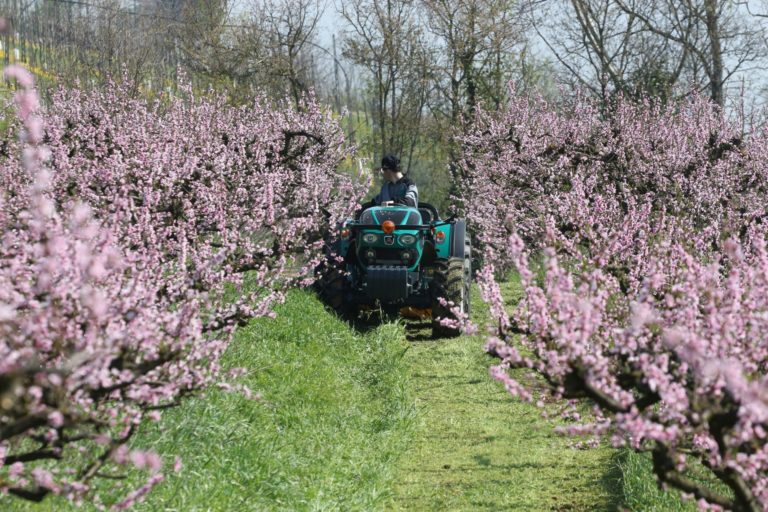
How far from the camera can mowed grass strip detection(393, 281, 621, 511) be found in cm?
560

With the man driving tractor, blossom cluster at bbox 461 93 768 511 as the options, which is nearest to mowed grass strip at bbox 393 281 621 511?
blossom cluster at bbox 461 93 768 511

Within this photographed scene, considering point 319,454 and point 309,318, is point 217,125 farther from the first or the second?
point 319,454

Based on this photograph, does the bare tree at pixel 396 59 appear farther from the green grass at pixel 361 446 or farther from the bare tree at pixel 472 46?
the green grass at pixel 361 446

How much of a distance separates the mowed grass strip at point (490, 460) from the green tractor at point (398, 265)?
1.31 m

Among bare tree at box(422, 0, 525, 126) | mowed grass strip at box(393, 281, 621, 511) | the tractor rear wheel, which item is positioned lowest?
mowed grass strip at box(393, 281, 621, 511)

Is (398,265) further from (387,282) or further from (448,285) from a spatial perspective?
(448,285)

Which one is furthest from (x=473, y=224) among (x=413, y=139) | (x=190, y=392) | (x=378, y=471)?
(x=190, y=392)

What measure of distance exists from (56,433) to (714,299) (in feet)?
8.35

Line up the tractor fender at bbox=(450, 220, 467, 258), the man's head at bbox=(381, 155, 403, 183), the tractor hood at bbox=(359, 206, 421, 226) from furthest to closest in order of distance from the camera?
the man's head at bbox=(381, 155, 403, 183) < the tractor fender at bbox=(450, 220, 467, 258) < the tractor hood at bbox=(359, 206, 421, 226)

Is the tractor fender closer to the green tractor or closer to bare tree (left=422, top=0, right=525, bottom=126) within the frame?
the green tractor

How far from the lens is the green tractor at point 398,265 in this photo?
9.63 metres

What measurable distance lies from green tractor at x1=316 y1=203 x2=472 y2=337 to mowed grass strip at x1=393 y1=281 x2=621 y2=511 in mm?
1309

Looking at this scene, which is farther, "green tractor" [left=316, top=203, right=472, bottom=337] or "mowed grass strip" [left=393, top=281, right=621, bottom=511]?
"green tractor" [left=316, top=203, right=472, bottom=337]

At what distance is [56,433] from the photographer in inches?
117
